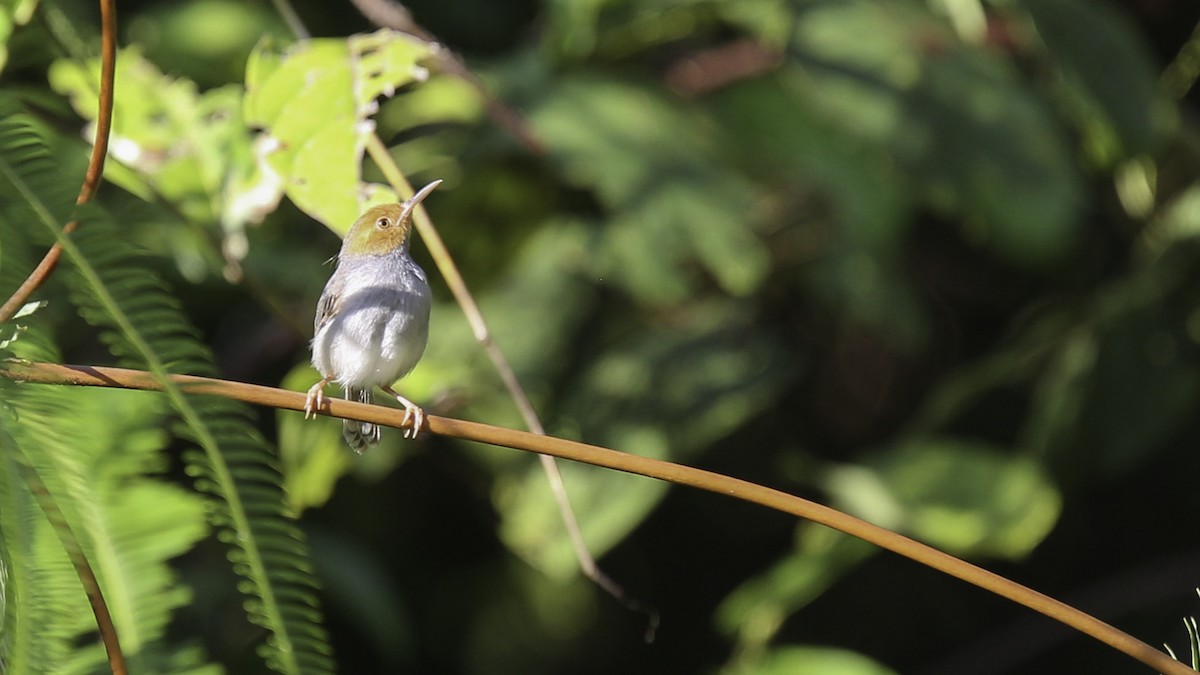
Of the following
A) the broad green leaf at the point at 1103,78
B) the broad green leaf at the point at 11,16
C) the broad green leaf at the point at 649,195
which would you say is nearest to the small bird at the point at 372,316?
the broad green leaf at the point at 11,16

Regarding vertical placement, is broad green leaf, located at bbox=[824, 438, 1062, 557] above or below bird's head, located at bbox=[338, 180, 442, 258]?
above

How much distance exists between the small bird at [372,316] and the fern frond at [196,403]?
2.89 feet

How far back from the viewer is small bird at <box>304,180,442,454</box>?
238 cm

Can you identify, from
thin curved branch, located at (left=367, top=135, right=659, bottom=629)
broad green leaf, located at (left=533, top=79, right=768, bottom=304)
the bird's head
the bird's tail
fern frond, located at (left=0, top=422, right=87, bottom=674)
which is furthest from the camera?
broad green leaf, located at (left=533, top=79, right=768, bottom=304)

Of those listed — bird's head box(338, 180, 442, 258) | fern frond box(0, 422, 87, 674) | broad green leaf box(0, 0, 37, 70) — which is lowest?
fern frond box(0, 422, 87, 674)

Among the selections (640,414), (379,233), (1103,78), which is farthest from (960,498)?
(379,233)

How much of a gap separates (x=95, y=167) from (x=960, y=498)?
277cm

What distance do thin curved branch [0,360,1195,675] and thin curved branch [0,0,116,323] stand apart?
7cm

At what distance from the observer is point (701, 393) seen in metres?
3.86

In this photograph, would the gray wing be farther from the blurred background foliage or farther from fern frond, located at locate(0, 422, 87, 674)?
fern frond, located at locate(0, 422, 87, 674)

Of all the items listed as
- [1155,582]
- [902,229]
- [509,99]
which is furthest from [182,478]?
[1155,582]

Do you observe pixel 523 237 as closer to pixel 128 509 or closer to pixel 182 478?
pixel 182 478

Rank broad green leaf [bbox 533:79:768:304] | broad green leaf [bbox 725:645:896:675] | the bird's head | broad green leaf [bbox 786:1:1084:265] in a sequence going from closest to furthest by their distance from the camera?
the bird's head → broad green leaf [bbox 725:645:896:675] → broad green leaf [bbox 533:79:768:304] → broad green leaf [bbox 786:1:1084:265]

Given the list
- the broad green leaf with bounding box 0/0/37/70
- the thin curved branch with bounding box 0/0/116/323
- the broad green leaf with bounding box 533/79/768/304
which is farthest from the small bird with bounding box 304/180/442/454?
the broad green leaf with bounding box 533/79/768/304
